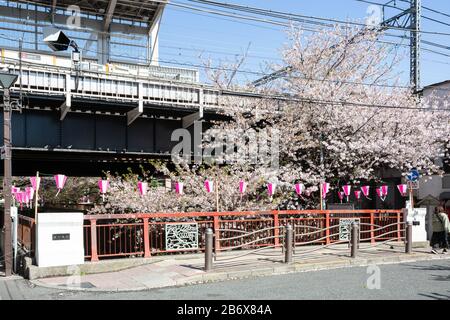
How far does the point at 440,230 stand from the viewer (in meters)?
15.4

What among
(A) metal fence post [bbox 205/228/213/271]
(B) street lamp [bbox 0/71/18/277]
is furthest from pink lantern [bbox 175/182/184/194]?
(B) street lamp [bbox 0/71/18/277]

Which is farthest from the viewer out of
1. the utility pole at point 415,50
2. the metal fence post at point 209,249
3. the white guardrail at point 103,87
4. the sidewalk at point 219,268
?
the utility pole at point 415,50

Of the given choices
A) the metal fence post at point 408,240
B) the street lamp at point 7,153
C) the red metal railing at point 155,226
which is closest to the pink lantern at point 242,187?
the red metal railing at point 155,226

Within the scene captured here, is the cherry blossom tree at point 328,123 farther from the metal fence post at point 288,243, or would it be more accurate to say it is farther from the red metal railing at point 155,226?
the metal fence post at point 288,243

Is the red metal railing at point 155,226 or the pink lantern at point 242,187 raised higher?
the pink lantern at point 242,187

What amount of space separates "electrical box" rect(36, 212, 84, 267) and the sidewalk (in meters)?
0.47

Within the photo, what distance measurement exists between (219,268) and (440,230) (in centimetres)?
856

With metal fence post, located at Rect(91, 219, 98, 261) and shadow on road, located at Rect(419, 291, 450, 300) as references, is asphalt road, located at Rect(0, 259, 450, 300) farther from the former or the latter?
metal fence post, located at Rect(91, 219, 98, 261)

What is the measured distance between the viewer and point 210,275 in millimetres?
10328

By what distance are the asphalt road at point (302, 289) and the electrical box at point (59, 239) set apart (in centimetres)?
76

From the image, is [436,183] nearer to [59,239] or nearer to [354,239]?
[354,239]

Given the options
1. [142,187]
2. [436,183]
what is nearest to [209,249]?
[142,187]

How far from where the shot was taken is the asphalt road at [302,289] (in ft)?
27.6
